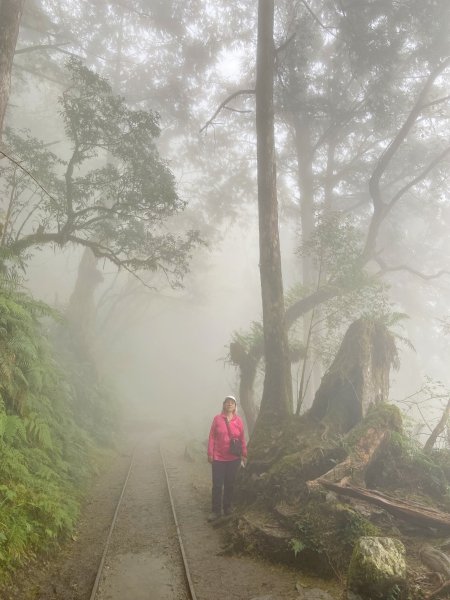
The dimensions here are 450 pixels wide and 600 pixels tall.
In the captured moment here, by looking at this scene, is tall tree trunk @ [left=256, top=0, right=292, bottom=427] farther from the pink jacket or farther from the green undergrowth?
the green undergrowth

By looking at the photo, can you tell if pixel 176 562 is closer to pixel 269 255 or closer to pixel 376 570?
pixel 376 570

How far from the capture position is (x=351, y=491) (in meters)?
6.22

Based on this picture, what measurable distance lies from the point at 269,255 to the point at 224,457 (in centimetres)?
470

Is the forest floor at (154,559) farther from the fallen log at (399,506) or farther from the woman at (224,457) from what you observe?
the fallen log at (399,506)

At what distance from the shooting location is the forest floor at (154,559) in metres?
4.86

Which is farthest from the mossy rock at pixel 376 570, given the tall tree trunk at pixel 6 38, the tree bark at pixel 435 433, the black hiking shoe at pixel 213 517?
the tall tree trunk at pixel 6 38

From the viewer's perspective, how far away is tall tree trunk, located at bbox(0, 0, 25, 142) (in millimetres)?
8906

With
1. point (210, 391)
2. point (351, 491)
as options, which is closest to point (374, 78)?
point (351, 491)

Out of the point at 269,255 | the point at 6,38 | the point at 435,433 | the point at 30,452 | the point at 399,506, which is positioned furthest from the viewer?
the point at 269,255

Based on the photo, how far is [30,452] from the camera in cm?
666

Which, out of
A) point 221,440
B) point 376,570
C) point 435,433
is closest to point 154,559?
point 221,440

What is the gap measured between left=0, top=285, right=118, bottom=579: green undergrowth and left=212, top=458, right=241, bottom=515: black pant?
2.41 meters

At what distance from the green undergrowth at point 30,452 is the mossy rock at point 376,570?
3.87m

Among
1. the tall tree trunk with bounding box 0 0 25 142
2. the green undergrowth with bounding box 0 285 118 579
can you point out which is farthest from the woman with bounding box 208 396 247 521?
Answer: the tall tree trunk with bounding box 0 0 25 142
